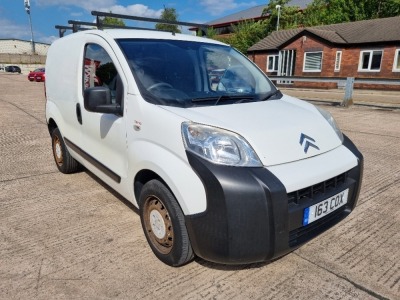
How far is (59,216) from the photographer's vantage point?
3178 millimetres

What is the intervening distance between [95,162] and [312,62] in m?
25.1

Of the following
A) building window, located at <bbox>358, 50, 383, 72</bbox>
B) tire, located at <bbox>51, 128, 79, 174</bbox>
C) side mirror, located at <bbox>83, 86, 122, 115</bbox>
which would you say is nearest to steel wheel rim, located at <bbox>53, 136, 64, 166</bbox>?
tire, located at <bbox>51, 128, 79, 174</bbox>

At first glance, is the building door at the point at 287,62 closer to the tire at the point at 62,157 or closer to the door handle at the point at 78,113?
the tire at the point at 62,157

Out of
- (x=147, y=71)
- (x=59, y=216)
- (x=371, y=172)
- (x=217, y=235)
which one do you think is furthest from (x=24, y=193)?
(x=371, y=172)

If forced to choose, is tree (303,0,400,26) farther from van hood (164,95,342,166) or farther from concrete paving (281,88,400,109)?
van hood (164,95,342,166)

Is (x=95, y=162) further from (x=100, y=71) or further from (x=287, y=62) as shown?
(x=287, y=62)

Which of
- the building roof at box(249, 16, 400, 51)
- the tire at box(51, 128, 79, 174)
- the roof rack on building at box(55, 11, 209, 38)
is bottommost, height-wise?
the tire at box(51, 128, 79, 174)

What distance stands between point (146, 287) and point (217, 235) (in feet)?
2.22

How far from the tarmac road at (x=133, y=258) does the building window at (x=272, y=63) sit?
2616 centimetres

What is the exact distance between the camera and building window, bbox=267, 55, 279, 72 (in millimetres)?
28484

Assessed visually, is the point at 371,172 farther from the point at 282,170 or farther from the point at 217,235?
the point at 217,235

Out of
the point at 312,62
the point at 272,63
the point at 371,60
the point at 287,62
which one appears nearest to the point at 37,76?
the point at 272,63

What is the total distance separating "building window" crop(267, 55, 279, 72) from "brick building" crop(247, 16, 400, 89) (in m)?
0.29

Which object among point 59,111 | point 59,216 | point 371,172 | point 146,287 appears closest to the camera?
point 146,287
